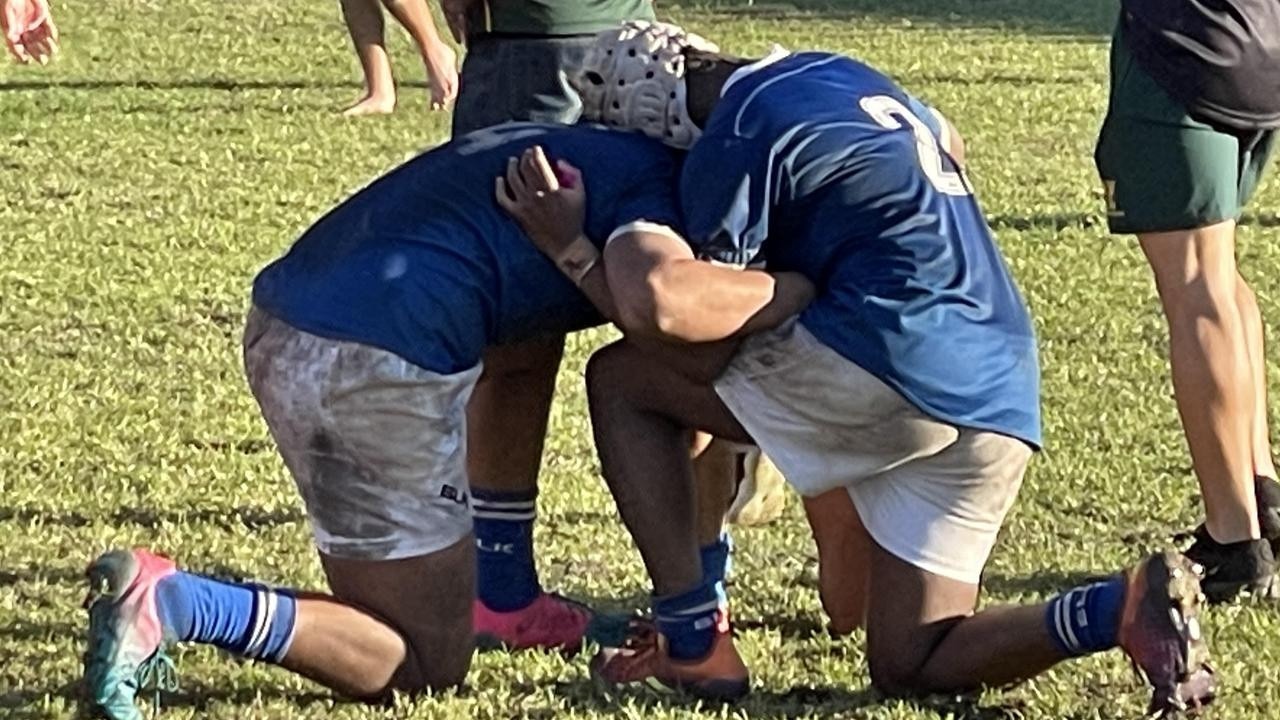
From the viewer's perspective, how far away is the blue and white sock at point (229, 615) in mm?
3883

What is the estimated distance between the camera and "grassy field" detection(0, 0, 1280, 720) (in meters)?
4.48

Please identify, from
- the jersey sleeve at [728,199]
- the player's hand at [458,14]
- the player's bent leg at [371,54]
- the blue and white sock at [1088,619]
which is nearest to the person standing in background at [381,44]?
the player's bent leg at [371,54]

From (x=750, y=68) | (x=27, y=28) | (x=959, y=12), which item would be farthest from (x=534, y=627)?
(x=959, y=12)

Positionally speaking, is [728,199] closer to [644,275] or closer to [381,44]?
[644,275]

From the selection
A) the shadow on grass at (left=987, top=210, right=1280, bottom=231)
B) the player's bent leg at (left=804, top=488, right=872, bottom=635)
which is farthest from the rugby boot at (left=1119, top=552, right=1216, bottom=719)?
the shadow on grass at (left=987, top=210, right=1280, bottom=231)

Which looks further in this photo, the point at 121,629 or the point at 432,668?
the point at 432,668

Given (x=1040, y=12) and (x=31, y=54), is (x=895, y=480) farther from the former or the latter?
(x=1040, y=12)

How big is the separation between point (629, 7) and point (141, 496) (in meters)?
1.63

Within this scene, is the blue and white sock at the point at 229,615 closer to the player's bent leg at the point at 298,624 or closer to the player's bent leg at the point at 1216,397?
the player's bent leg at the point at 298,624

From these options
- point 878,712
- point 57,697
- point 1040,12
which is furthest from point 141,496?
point 1040,12

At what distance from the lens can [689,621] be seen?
4336 millimetres

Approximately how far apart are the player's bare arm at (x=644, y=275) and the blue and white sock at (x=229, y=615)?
0.74 metres

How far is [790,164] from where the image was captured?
158 inches

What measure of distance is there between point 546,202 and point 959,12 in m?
13.8
